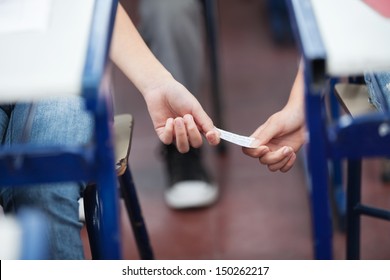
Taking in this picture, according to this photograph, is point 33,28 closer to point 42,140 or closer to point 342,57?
point 42,140

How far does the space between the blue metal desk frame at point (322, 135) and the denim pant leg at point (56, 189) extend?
41 cm

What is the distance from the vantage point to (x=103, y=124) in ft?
2.93

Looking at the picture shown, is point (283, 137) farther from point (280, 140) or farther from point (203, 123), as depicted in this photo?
point (203, 123)

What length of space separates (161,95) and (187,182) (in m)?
0.98

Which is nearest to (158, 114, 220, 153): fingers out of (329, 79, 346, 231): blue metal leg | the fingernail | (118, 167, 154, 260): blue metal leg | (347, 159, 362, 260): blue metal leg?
the fingernail

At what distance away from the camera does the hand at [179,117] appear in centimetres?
118

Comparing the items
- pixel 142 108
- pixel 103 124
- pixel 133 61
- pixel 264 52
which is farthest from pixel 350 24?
pixel 264 52

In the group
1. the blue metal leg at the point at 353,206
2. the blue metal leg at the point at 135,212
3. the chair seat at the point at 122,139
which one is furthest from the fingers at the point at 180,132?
the blue metal leg at the point at 353,206

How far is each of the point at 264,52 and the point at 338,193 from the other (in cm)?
118

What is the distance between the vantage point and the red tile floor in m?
1.96

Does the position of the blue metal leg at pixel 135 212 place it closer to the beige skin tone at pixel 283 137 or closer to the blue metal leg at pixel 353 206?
the beige skin tone at pixel 283 137

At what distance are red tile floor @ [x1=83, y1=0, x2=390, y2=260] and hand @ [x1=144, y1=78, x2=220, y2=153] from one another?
385 mm

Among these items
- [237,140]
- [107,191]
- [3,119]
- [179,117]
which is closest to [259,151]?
[237,140]

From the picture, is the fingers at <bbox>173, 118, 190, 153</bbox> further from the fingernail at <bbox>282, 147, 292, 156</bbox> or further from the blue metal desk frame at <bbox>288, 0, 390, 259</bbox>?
the blue metal desk frame at <bbox>288, 0, 390, 259</bbox>
